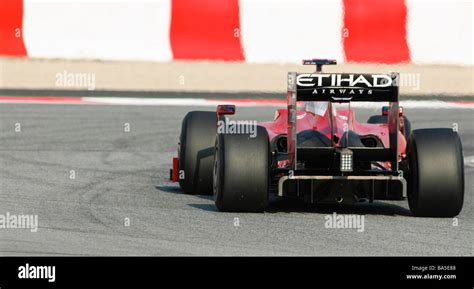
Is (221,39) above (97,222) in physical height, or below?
above

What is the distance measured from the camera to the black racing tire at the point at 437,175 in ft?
37.3

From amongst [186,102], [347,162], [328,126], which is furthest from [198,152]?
[186,102]

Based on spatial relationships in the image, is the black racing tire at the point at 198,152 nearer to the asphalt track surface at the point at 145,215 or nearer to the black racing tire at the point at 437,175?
the asphalt track surface at the point at 145,215

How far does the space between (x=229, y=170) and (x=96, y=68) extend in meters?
12.4

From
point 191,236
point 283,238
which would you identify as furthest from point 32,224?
point 283,238

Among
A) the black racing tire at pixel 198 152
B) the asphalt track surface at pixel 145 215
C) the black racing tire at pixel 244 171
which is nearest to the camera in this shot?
the asphalt track surface at pixel 145 215

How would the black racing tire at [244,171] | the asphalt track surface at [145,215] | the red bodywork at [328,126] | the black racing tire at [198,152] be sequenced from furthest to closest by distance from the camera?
1. the black racing tire at [198,152]
2. the red bodywork at [328,126]
3. the black racing tire at [244,171]
4. the asphalt track surface at [145,215]

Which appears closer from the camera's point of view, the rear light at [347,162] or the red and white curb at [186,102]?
the rear light at [347,162]

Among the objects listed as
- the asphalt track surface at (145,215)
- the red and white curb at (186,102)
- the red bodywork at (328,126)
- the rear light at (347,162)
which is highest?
the red and white curb at (186,102)

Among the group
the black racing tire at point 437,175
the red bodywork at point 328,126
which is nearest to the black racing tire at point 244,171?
the red bodywork at point 328,126

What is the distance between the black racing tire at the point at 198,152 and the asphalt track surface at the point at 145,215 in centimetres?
16

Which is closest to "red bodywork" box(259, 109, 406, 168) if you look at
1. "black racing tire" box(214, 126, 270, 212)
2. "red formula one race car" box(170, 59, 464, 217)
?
"red formula one race car" box(170, 59, 464, 217)

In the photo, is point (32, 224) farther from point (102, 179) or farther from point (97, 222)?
point (102, 179)

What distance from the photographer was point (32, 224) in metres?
10.8
